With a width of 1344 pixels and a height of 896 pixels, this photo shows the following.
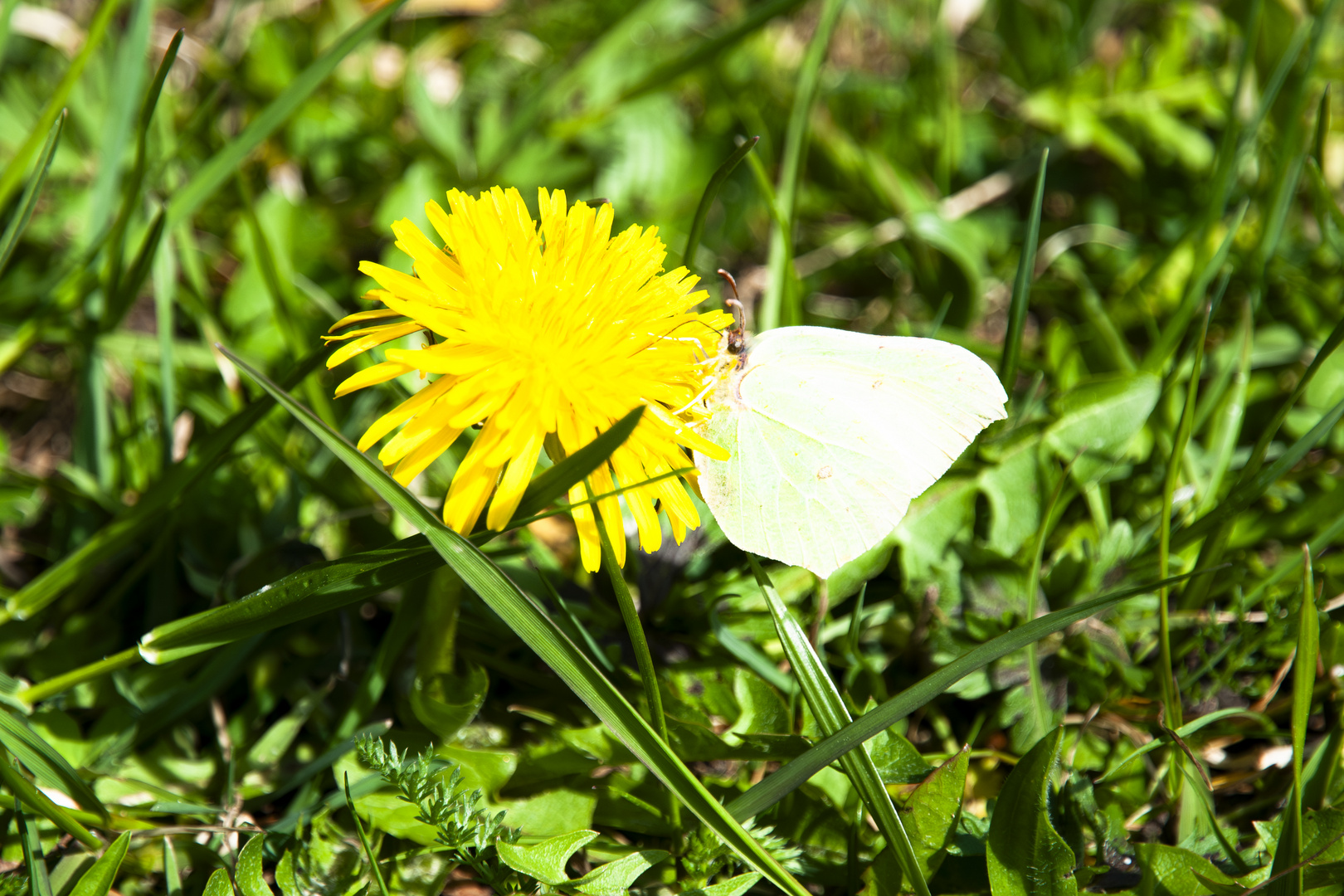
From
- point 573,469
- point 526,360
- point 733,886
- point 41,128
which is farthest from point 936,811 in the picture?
point 41,128

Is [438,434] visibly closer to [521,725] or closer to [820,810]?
[521,725]

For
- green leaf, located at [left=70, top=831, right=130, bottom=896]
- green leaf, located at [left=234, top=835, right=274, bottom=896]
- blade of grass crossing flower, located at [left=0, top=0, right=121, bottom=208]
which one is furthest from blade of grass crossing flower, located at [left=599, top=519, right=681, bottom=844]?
blade of grass crossing flower, located at [left=0, top=0, right=121, bottom=208]

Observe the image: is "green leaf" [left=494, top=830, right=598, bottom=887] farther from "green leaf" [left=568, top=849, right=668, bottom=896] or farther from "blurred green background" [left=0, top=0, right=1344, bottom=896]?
"blurred green background" [left=0, top=0, right=1344, bottom=896]

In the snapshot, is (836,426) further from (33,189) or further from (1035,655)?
(33,189)

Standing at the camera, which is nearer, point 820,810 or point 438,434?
point 438,434

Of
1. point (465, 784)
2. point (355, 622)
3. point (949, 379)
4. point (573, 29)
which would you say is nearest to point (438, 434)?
point (465, 784)

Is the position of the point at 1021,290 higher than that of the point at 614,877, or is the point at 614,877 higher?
the point at 1021,290
